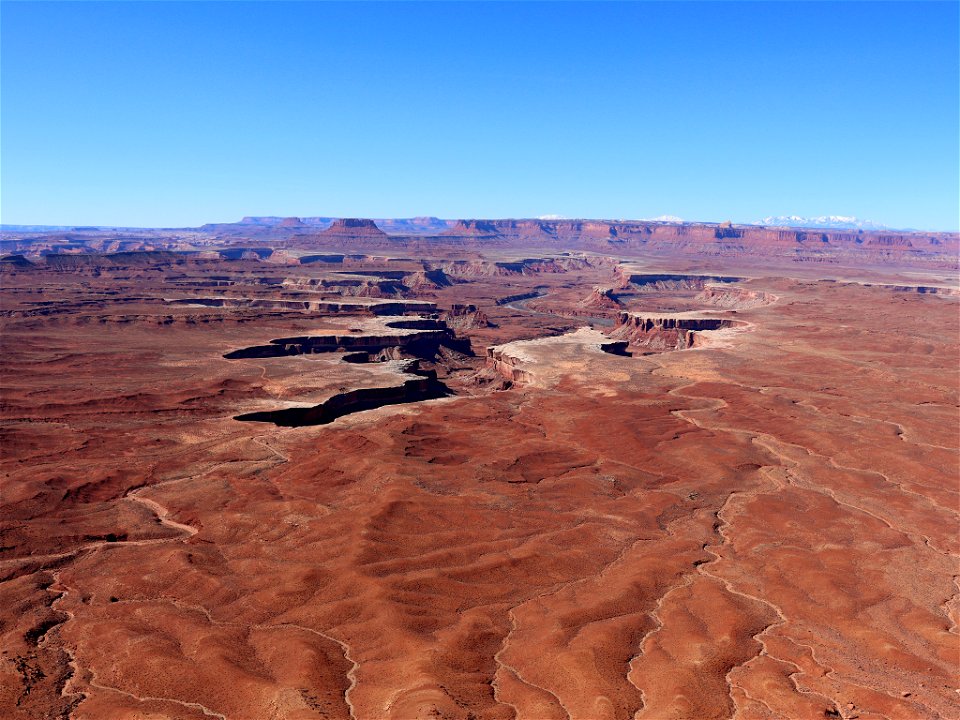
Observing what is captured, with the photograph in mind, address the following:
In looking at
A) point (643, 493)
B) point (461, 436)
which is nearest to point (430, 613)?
A: point (643, 493)

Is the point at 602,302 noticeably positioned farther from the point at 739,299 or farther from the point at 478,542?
the point at 478,542

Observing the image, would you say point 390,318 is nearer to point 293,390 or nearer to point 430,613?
point 293,390

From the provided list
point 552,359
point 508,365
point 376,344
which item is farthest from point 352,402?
point 376,344

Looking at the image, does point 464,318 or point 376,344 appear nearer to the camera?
point 376,344

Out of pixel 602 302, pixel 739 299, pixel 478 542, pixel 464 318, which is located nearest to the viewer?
pixel 478 542

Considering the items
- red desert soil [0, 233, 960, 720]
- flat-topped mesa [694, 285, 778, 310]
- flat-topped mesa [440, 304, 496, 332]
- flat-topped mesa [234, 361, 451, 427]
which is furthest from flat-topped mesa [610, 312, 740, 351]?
flat-topped mesa [234, 361, 451, 427]

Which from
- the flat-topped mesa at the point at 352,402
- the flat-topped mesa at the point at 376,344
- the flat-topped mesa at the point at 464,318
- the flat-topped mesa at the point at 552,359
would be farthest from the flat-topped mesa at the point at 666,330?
the flat-topped mesa at the point at 352,402

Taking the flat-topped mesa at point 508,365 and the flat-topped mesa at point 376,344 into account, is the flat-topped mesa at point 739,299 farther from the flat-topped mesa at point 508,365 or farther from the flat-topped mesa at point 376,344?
the flat-topped mesa at point 508,365
